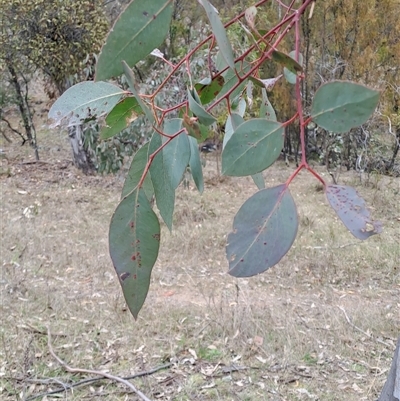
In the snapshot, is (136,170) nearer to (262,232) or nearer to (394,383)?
(262,232)

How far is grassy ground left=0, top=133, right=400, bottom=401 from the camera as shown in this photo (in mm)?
1681

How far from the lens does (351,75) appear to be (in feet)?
16.3

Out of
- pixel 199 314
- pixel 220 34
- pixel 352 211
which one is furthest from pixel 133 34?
pixel 199 314

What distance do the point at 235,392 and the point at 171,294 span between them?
82 cm

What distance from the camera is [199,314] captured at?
2.13 metres

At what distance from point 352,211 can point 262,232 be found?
0.05m

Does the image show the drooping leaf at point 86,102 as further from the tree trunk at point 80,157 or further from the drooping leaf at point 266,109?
the tree trunk at point 80,157

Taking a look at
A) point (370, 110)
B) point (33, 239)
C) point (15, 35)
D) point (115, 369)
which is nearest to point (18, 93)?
point (15, 35)

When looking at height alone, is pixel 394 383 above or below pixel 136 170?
below

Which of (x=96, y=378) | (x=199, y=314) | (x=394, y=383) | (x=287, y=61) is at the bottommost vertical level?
(x=199, y=314)

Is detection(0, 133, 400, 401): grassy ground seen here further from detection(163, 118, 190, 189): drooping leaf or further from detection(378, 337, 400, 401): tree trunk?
detection(163, 118, 190, 189): drooping leaf

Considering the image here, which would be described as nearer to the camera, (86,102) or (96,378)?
(86,102)

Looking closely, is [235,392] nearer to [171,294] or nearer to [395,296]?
[171,294]

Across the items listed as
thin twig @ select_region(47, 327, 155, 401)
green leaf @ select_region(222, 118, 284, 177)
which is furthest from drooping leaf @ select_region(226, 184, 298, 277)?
thin twig @ select_region(47, 327, 155, 401)
